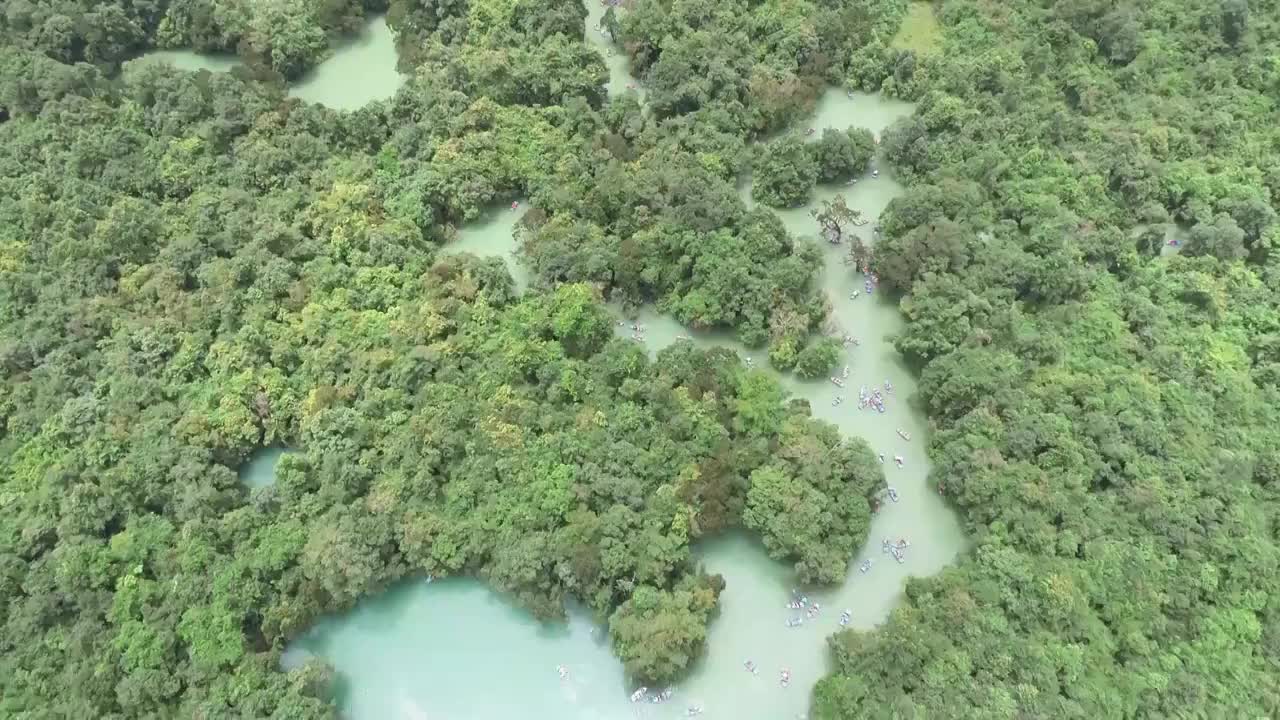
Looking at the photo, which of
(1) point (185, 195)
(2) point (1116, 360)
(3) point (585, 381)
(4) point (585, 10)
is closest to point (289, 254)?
(1) point (185, 195)

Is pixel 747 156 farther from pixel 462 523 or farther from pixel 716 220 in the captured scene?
pixel 462 523

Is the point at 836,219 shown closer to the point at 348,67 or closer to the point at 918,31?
the point at 918,31

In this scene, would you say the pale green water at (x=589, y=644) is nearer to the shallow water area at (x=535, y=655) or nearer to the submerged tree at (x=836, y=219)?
the shallow water area at (x=535, y=655)

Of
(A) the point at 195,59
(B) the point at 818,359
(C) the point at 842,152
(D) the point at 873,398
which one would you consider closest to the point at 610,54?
(C) the point at 842,152

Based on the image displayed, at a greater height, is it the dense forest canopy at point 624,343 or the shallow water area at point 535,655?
the dense forest canopy at point 624,343

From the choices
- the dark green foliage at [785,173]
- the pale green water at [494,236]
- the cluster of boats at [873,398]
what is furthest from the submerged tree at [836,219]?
the pale green water at [494,236]

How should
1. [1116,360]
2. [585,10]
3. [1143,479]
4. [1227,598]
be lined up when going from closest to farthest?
[1227,598] → [1143,479] → [1116,360] → [585,10]

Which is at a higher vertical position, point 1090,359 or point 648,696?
point 1090,359
